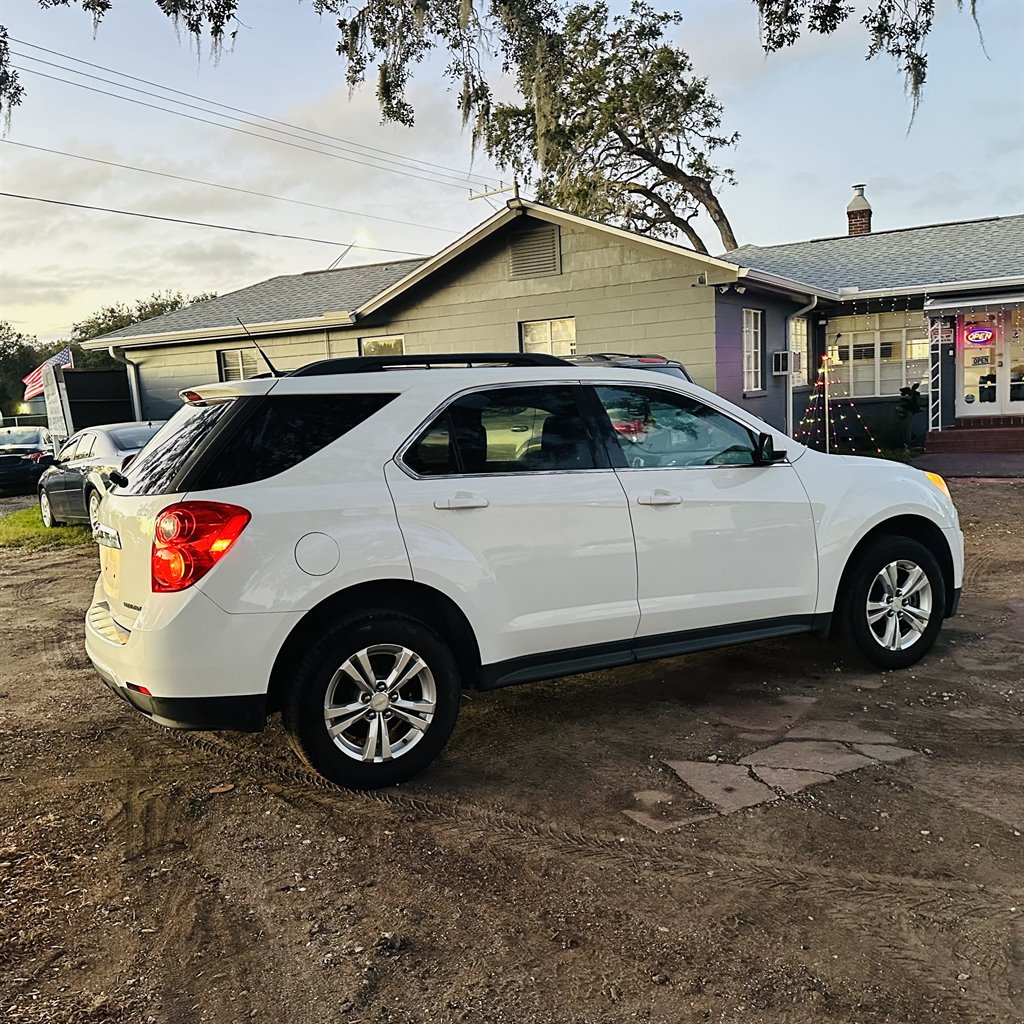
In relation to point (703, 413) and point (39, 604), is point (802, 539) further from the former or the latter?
point (39, 604)

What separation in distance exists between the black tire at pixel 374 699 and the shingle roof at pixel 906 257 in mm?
16370

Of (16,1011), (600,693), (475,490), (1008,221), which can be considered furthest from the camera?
(1008,221)

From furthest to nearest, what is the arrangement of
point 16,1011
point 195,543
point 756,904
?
point 195,543
point 756,904
point 16,1011

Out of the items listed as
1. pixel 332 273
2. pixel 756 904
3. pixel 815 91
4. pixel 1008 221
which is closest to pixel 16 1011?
pixel 756 904

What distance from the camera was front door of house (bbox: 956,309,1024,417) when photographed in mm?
18359

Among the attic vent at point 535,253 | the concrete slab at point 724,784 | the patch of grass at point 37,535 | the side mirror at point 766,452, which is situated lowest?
the concrete slab at point 724,784

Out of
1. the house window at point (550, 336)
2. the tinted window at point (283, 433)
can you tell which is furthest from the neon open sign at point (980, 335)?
the tinted window at point (283, 433)

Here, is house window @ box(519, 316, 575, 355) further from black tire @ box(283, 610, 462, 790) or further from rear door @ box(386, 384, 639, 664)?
black tire @ box(283, 610, 462, 790)

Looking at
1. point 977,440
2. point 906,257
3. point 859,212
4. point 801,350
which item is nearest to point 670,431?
point 977,440

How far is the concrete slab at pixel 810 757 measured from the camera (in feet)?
13.7

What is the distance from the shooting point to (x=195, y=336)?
1986cm

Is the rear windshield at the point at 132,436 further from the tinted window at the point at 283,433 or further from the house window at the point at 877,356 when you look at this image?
the house window at the point at 877,356

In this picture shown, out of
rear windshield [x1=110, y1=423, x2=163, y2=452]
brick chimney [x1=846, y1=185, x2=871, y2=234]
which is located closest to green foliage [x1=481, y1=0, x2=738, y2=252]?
brick chimney [x1=846, y1=185, x2=871, y2=234]

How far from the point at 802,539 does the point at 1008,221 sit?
20.0 m
